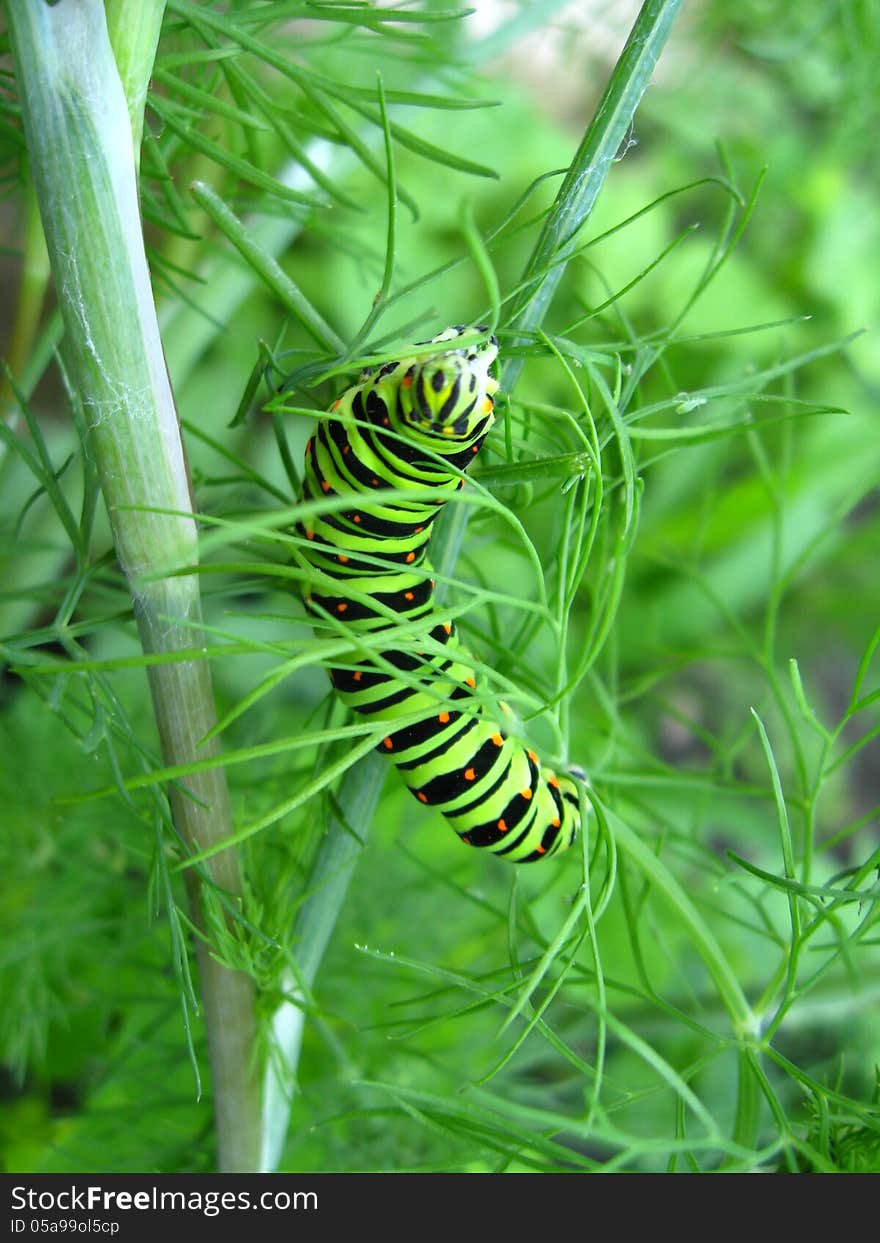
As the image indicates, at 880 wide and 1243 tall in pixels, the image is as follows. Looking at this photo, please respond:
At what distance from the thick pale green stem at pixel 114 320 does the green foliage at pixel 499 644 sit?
4 centimetres

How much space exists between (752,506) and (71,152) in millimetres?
1741

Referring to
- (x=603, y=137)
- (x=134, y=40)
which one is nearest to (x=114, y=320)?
(x=134, y=40)

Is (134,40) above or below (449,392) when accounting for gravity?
above

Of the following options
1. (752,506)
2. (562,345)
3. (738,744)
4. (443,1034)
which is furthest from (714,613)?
(562,345)

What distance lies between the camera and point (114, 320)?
0.45m

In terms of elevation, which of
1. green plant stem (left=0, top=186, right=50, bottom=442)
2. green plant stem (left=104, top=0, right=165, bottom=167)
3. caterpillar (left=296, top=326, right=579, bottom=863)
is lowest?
caterpillar (left=296, top=326, right=579, bottom=863)

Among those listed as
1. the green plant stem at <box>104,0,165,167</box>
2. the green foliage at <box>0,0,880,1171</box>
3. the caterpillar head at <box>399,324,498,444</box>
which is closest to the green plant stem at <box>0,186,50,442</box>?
the green foliage at <box>0,0,880,1171</box>

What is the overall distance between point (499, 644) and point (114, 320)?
35 centimetres

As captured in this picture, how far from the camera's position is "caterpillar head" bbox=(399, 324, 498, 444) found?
445 mm

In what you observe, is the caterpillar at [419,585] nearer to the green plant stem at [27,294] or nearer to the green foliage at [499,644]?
the green foliage at [499,644]

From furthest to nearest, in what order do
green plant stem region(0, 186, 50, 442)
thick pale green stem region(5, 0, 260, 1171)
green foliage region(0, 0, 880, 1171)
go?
green plant stem region(0, 186, 50, 442)
green foliage region(0, 0, 880, 1171)
thick pale green stem region(5, 0, 260, 1171)

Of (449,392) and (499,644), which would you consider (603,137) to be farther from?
(499,644)

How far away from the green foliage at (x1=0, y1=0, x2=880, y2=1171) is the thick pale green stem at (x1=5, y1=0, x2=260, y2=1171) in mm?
43

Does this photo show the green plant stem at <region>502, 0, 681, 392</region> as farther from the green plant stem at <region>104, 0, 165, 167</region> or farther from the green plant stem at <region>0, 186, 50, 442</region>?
the green plant stem at <region>0, 186, 50, 442</region>
